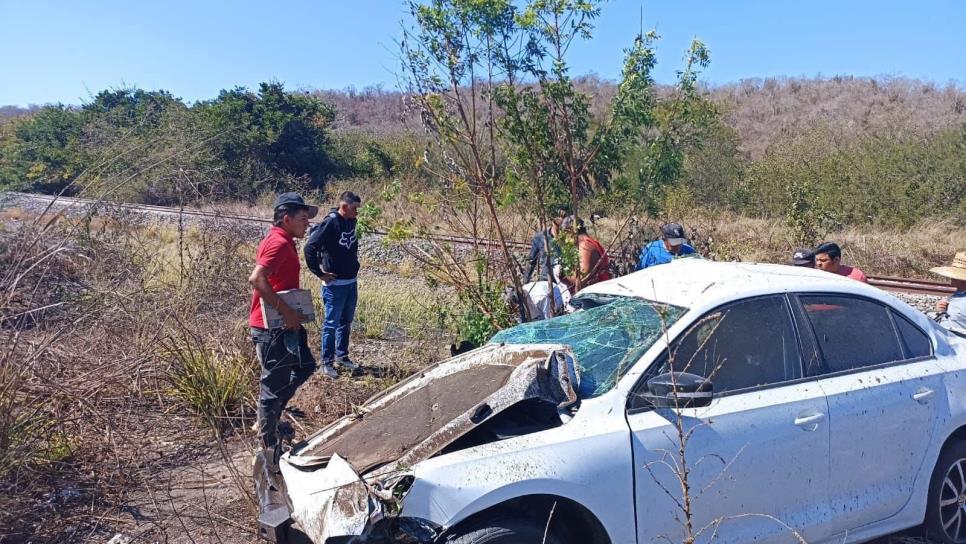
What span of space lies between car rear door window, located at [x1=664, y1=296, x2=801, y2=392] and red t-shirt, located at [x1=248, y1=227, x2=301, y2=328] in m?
2.73

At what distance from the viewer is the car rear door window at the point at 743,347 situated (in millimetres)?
3551

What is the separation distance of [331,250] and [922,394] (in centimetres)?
516

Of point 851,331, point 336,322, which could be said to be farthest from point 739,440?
point 336,322

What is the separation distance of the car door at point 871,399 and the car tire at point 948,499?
9.5 inches

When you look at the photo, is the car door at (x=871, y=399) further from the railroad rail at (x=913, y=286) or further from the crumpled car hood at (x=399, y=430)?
A: the railroad rail at (x=913, y=286)

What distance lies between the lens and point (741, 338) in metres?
3.66

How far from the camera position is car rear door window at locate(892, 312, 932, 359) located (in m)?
4.09

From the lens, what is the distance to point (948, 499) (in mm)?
4082

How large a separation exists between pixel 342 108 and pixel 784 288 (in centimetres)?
6689

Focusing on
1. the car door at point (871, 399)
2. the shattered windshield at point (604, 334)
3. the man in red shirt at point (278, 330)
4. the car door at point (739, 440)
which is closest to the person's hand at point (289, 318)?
the man in red shirt at point (278, 330)

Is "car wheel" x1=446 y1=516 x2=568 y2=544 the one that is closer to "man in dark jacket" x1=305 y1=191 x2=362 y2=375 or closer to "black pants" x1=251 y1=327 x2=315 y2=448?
"black pants" x1=251 y1=327 x2=315 y2=448

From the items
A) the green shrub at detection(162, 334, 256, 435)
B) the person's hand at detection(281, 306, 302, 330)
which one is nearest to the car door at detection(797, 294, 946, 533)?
the person's hand at detection(281, 306, 302, 330)

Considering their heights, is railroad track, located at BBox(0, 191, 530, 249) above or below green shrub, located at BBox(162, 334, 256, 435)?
above

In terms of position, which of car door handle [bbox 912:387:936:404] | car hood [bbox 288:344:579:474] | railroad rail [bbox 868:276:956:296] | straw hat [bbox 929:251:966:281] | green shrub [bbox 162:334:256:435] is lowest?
railroad rail [bbox 868:276:956:296]
